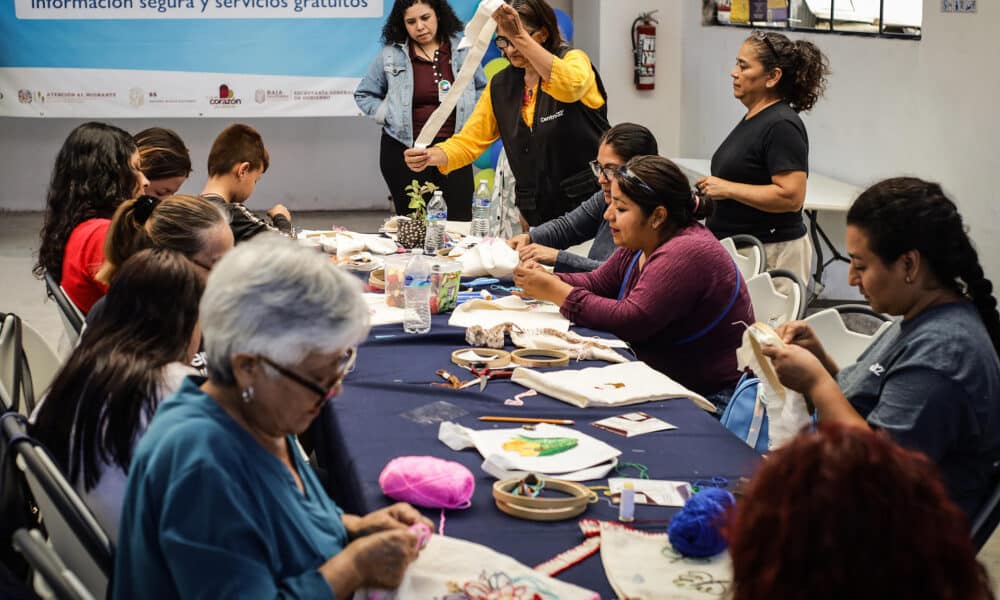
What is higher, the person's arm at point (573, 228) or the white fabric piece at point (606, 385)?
the person's arm at point (573, 228)

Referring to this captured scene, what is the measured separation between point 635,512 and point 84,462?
987 mm

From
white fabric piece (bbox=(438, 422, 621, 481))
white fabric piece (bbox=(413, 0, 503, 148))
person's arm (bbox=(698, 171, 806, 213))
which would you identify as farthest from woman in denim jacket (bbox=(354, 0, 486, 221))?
white fabric piece (bbox=(438, 422, 621, 481))

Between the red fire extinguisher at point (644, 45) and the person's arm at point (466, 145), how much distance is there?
327cm

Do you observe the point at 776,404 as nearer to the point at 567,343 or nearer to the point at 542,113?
the point at 567,343

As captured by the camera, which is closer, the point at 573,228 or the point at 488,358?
the point at 488,358

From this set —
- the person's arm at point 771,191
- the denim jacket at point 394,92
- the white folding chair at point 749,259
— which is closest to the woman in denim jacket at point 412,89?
the denim jacket at point 394,92

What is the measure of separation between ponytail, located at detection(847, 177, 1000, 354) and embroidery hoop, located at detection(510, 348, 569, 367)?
101cm

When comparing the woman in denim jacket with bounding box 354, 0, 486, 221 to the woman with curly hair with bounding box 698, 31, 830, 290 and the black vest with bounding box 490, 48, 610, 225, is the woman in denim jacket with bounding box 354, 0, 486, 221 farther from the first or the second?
the woman with curly hair with bounding box 698, 31, 830, 290

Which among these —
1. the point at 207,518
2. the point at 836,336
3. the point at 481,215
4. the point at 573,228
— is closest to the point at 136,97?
the point at 481,215

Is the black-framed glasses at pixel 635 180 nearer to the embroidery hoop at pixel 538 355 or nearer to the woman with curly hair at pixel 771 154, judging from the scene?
the embroidery hoop at pixel 538 355

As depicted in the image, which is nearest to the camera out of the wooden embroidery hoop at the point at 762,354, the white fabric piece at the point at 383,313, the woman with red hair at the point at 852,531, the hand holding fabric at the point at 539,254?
the woman with red hair at the point at 852,531

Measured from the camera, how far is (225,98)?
8.20 metres

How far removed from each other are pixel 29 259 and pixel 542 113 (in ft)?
14.5

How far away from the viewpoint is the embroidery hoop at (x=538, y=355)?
2.86m
